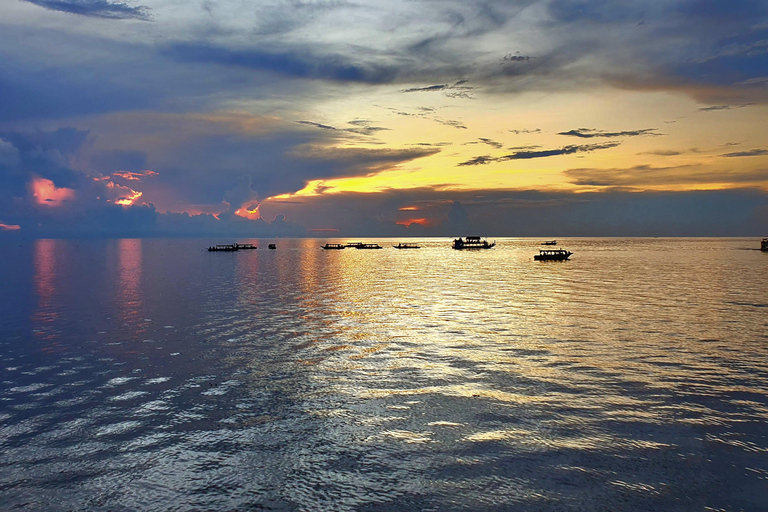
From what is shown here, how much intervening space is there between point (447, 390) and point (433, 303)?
27.6 meters

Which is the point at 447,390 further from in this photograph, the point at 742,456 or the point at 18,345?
the point at 18,345

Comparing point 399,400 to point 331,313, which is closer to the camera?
point 399,400

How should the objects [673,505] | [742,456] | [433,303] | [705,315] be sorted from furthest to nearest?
1. [433,303]
2. [705,315]
3. [742,456]
4. [673,505]

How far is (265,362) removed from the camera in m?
26.0

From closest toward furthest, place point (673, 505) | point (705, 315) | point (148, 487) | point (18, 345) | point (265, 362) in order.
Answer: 1. point (673, 505)
2. point (148, 487)
3. point (265, 362)
4. point (18, 345)
5. point (705, 315)

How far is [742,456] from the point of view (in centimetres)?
1488

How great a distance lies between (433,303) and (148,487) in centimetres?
3735

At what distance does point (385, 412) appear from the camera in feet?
60.6

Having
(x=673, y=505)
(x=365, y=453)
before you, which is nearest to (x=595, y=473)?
(x=673, y=505)

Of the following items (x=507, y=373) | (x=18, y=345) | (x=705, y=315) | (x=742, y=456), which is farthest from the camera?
(x=705, y=315)

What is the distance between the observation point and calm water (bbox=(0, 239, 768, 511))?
13109 millimetres

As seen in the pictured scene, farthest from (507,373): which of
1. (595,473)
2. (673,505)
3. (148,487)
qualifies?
(148,487)

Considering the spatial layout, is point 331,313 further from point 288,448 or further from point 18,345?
point 288,448

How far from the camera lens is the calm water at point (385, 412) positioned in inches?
516
